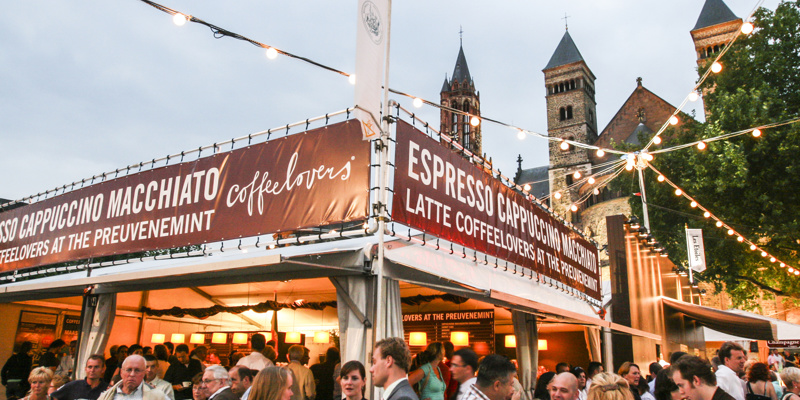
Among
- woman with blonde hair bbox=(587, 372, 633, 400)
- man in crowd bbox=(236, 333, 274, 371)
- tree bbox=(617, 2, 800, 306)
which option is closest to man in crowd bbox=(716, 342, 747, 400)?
woman with blonde hair bbox=(587, 372, 633, 400)

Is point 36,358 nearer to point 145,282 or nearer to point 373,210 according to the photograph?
point 145,282

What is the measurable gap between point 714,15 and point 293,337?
4106cm

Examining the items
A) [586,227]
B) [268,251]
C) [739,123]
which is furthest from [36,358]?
[586,227]

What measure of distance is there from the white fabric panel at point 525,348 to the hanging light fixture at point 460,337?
77 cm

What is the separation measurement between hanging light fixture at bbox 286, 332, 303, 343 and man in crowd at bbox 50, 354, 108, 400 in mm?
4771

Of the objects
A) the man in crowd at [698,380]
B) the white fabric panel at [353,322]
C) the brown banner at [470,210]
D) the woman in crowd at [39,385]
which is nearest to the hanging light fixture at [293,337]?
the brown banner at [470,210]

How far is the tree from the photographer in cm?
1809

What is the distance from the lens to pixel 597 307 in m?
11.4

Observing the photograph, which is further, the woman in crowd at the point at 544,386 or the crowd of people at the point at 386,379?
the woman in crowd at the point at 544,386

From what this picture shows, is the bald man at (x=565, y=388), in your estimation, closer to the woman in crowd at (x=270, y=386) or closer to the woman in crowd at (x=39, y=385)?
the woman in crowd at (x=270, y=386)

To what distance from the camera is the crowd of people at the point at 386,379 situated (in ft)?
9.53

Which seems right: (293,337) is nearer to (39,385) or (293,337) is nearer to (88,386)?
(88,386)

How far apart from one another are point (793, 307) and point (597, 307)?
102ft

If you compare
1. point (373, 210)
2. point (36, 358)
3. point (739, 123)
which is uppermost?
point (739, 123)
